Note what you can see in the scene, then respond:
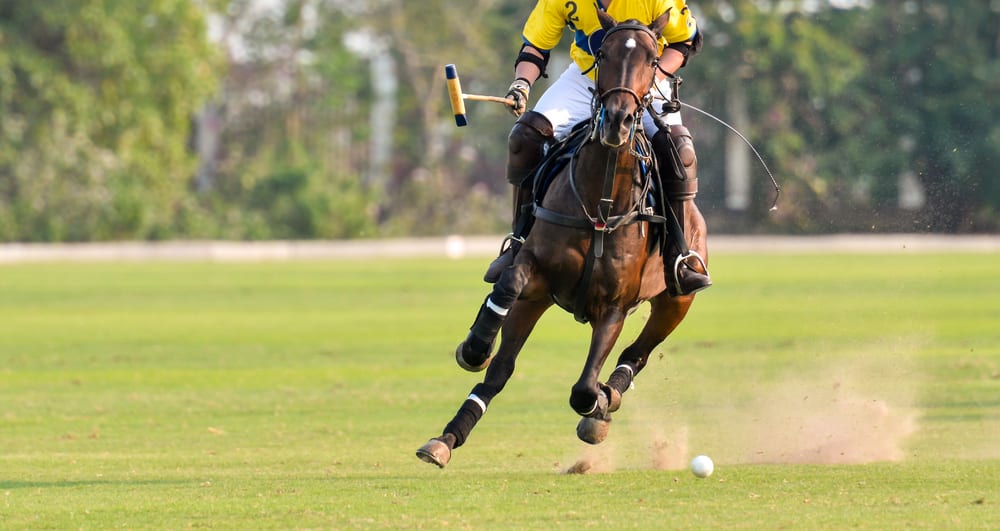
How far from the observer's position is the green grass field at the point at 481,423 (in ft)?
29.9

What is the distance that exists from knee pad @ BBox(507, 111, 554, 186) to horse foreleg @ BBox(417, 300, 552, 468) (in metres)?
0.87

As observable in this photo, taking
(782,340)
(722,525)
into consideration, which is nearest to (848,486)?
(722,525)

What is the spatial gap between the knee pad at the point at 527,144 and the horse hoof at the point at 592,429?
1.49m

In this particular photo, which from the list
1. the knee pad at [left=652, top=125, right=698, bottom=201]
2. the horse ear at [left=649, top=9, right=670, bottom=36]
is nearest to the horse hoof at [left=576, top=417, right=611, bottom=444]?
the knee pad at [left=652, top=125, right=698, bottom=201]

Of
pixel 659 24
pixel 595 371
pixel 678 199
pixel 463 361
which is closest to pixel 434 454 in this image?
pixel 463 361

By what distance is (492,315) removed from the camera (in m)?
9.80

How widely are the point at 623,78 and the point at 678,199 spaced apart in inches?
52.7

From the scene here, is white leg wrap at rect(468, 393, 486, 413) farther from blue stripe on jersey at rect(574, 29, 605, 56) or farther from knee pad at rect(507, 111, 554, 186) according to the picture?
blue stripe on jersey at rect(574, 29, 605, 56)

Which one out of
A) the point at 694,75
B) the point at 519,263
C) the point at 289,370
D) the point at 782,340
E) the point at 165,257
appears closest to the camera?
the point at 519,263

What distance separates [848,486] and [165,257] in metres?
45.3

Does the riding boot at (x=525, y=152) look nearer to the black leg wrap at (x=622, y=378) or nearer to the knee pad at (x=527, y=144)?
the knee pad at (x=527, y=144)

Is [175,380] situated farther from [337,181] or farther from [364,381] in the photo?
[337,181]

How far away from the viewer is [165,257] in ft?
175

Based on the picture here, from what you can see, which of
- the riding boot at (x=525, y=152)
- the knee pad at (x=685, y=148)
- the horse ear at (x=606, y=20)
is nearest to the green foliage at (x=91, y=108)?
the riding boot at (x=525, y=152)
